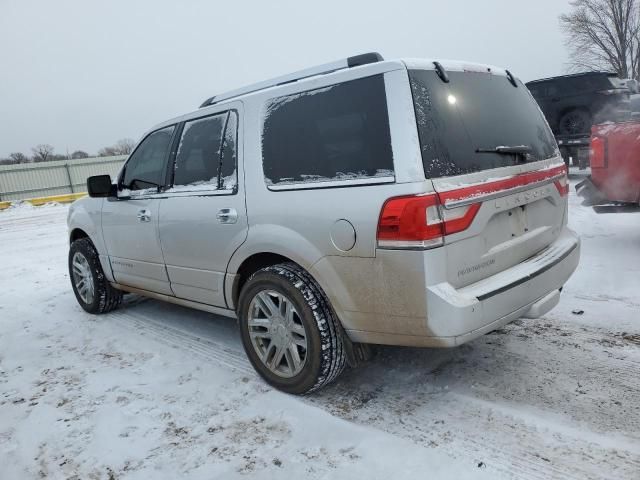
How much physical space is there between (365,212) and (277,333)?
3.39 feet

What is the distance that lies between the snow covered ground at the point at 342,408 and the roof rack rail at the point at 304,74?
6.34 ft

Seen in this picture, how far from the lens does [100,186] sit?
4160mm

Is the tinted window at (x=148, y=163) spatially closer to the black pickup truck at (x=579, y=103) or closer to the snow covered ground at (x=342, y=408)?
the snow covered ground at (x=342, y=408)

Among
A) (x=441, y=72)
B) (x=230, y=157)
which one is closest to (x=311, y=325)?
(x=230, y=157)

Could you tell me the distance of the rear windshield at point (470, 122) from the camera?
92.7 inches

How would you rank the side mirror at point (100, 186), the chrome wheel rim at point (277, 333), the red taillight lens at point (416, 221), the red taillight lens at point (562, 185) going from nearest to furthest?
the red taillight lens at point (416, 221) < the chrome wheel rim at point (277, 333) < the red taillight lens at point (562, 185) < the side mirror at point (100, 186)

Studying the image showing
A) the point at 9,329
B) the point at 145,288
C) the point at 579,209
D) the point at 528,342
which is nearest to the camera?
the point at 528,342

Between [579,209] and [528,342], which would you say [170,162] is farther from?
[579,209]

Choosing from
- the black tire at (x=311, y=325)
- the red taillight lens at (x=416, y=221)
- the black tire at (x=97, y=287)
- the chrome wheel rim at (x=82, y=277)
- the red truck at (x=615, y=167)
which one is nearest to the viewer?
the red taillight lens at (x=416, y=221)

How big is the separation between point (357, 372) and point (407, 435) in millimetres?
778

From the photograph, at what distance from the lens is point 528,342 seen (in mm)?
3420

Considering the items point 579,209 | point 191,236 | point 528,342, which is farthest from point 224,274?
point 579,209

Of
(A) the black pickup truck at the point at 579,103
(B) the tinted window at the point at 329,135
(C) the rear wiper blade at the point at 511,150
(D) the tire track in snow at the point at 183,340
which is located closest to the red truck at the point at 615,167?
(C) the rear wiper blade at the point at 511,150

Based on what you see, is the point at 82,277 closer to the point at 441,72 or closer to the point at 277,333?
the point at 277,333
